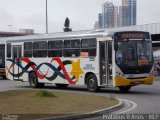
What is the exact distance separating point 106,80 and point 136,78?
1451 mm

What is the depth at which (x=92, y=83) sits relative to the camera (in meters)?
24.6

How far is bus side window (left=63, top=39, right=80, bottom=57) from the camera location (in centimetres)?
2567

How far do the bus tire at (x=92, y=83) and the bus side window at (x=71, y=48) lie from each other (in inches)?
61.1

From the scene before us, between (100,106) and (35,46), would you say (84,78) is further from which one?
(100,106)

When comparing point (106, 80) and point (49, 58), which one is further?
point (49, 58)

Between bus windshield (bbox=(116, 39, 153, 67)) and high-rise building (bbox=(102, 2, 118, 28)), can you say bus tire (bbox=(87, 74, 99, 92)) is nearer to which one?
bus windshield (bbox=(116, 39, 153, 67))

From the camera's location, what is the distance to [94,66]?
24391 mm

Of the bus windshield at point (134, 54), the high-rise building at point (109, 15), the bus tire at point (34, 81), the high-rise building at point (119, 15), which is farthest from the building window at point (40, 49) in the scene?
the high-rise building at point (109, 15)

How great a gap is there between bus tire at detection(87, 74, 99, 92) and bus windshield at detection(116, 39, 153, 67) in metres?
1.98

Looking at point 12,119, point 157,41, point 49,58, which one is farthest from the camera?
point 157,41

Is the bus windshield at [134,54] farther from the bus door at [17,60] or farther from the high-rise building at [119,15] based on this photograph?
the high-rise building at [119,15]

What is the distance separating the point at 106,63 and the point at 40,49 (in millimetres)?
6195

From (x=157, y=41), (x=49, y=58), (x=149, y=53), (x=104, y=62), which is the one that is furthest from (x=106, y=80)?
(x=157, y=41)

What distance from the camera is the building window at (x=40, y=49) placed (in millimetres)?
28219
